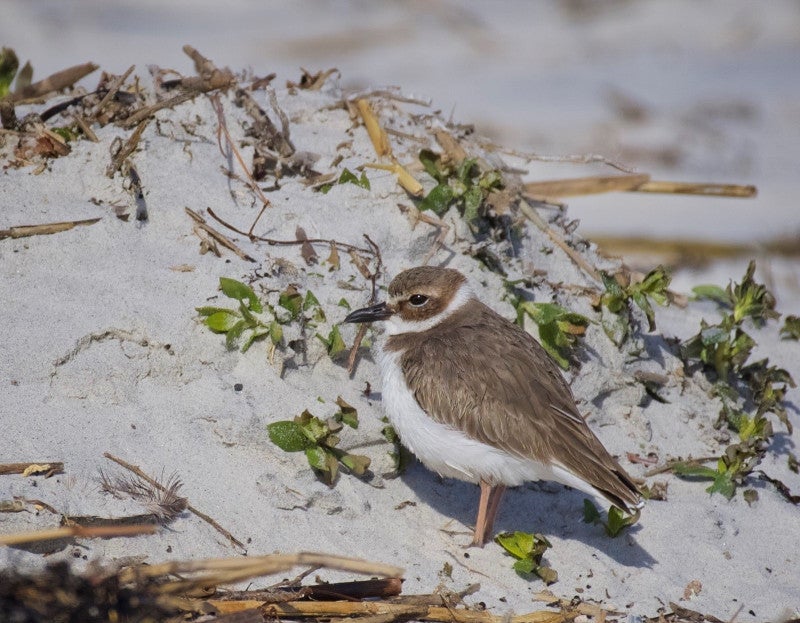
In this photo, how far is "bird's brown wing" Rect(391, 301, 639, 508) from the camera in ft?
17.3

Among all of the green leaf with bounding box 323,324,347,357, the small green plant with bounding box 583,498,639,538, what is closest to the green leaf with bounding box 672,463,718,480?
the small green plant with bounding box 583,498,639,538

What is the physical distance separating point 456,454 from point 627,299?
190 centimetres

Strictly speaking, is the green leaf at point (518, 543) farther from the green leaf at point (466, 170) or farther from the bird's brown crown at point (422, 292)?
the green leaf at point (466, 170)

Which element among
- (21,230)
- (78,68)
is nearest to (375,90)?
(78,68)

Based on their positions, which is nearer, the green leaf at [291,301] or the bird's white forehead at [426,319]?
the green leaf at [291,301]

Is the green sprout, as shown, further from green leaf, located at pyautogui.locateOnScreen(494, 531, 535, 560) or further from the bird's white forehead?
green leaf, located at pyautogui.locateOnScreen(494, 531, 535, 560)

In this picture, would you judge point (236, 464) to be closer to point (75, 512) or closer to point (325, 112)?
point (75, 512)

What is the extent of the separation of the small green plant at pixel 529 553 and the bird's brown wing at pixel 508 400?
1.33 ft

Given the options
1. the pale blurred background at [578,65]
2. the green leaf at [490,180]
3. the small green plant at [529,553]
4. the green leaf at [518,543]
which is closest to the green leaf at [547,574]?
the small green plant at [529,553]

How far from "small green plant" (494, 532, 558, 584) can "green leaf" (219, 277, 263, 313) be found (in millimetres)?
1855

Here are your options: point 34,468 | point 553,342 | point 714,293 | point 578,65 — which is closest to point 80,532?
point 34,468

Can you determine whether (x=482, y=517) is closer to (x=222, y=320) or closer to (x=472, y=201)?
(x=222, y=320)

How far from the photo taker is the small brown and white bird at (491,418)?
17.4 feet

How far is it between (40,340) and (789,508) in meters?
4.42
